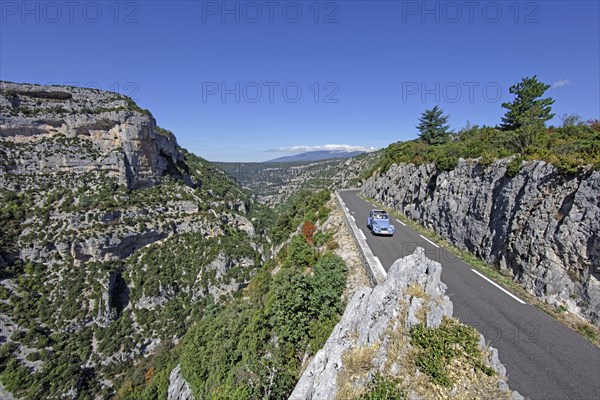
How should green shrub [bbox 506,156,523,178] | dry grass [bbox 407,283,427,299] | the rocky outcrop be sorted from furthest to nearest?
the rocky outcrop
green shrub [bbox 506,156,523,178]
dry grass [bbox 407,283,427,299]

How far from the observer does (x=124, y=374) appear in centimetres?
4122

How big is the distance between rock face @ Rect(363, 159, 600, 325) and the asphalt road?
1339mm

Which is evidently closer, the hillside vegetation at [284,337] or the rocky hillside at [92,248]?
the hillside vegetation at [284,337]

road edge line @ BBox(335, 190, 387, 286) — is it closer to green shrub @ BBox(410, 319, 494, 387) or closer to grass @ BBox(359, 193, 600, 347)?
green shrub @ BBox(410, 319, 494, 387)

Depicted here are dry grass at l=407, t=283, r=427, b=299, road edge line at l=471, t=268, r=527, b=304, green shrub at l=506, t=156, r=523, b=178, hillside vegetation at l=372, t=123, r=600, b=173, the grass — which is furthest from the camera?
green shrub at l=506, t=156, r=523, b=178

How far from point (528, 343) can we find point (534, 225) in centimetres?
518

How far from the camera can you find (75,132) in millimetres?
57938

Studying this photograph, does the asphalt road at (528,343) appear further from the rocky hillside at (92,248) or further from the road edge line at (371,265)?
the rocky hillside at (92,248)

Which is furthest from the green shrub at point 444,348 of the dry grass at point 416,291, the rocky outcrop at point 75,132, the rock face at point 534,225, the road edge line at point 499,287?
the rocky outcrop at point 75,132

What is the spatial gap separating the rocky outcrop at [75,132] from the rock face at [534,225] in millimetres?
67362

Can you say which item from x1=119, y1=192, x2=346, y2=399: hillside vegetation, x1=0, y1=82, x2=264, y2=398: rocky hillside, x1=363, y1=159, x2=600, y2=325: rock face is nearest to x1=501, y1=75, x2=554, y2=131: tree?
x1=363, y1=159, x2=600, y2=325: rock face

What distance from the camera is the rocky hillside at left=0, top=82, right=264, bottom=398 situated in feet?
127

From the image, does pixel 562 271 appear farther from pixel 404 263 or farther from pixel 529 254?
pixel 404 263

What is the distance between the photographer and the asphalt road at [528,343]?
19.0 ft
